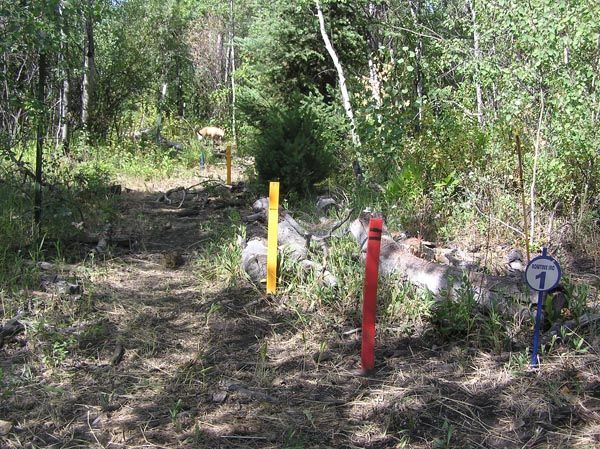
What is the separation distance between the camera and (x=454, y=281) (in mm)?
4840

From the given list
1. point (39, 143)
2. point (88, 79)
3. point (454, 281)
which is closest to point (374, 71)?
point (39, 143)

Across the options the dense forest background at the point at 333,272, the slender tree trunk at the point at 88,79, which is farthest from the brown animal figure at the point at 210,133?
the dense forest background at the point at 333,272

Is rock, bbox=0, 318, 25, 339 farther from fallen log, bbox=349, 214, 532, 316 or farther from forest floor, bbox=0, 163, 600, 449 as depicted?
fallen log, bbox=349, 214, 532, 316

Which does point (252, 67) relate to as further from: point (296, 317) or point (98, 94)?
point (296, 317)

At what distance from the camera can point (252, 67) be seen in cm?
1295

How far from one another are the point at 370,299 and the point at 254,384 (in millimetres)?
967

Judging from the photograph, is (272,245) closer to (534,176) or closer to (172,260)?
(172,260)

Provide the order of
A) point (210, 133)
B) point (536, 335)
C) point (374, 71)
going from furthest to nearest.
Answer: point (210, 133) < point (374, 71) < point (536, 335)

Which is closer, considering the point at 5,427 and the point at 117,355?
the point at 5,427

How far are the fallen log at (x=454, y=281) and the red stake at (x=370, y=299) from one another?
2.90ft

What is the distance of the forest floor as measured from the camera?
3336 mm

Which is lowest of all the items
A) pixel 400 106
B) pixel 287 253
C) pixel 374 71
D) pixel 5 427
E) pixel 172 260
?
pixel 5 427

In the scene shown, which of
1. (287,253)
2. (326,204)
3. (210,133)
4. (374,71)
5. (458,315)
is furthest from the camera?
(210,133)

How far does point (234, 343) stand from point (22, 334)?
63.3 inches
